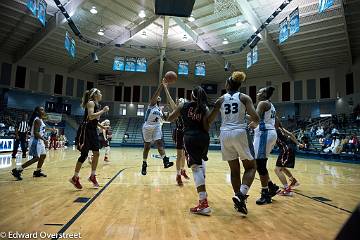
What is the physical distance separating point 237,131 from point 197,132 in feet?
1.73

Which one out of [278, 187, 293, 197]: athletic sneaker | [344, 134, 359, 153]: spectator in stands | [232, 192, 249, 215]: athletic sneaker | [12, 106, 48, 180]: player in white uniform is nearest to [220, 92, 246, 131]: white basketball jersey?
[232, 192, 249, 215]: athletic sneaker

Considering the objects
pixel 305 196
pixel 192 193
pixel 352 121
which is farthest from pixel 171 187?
pixel 352 121

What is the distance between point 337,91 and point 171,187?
24.3 m

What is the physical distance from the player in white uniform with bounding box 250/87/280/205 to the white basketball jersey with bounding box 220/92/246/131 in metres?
0.78

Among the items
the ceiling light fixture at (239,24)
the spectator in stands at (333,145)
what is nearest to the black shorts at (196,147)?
the spectator in stands at (333,145)

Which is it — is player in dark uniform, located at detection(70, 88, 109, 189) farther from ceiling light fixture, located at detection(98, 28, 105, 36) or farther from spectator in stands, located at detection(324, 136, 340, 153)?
ceiling light fixture, located at detection(98, 28, 105, 36)

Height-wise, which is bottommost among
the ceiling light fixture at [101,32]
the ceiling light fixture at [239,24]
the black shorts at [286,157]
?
the black shorts at [286,157]

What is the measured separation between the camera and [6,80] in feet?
80.5

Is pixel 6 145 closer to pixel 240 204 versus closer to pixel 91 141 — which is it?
pixel 91 141

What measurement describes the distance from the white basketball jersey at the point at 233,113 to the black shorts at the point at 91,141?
235 cm

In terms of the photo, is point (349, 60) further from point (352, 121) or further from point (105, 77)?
point (105, 77)

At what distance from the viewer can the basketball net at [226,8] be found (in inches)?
667

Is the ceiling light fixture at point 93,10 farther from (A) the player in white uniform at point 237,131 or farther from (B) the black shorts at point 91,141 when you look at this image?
(A) the player in white uniform at point 237,131

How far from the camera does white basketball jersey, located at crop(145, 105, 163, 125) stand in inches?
243
